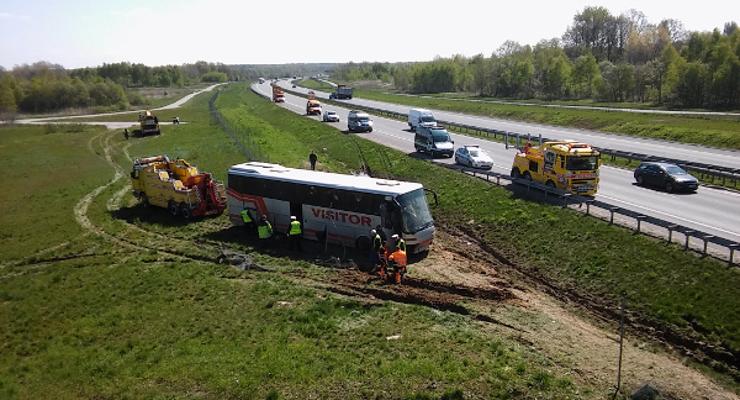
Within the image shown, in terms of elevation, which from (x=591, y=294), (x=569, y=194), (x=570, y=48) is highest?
(x=570, y=48)

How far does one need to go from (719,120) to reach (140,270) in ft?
196

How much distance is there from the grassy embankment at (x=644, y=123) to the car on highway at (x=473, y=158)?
22713 millimetres

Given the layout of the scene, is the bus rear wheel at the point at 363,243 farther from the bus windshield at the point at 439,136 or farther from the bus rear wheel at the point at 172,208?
the bus windshield at the point at 439,136

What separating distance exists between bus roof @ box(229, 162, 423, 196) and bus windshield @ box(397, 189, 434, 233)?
0.28m

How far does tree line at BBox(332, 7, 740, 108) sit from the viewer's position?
248 ft

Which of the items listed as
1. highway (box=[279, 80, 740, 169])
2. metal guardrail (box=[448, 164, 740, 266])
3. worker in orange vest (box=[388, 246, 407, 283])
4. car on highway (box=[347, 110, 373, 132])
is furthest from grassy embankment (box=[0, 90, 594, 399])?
car on highway (box=[347, 110, 373, 132])

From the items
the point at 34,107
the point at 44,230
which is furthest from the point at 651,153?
the point at 34,107

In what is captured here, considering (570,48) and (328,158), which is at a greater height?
(570,48)

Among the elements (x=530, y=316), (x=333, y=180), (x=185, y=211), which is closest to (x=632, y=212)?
(x=530, y=316)

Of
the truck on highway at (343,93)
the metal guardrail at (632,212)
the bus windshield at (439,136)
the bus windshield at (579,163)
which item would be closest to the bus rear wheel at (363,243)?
the metal guardrail at (632,212)

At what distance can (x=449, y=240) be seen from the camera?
92.3 ft

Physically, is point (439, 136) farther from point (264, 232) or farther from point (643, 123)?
point (643, 123)

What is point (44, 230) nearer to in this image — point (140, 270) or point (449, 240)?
point (140, 270)

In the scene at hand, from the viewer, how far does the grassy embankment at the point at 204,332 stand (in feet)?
47.9
